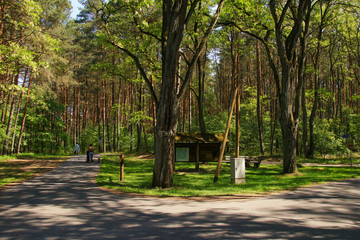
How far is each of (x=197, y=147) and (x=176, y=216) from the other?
402 inches

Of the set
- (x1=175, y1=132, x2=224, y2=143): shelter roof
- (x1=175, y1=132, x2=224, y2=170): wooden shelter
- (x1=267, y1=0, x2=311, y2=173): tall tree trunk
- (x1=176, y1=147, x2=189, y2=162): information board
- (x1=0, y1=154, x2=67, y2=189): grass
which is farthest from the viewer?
(x1=176, y1=147, x2=189, y2=162): information board

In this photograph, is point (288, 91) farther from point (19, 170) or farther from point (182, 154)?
point (19, 170)

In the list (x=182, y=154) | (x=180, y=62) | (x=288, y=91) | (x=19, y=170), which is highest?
(x=180, y=62)

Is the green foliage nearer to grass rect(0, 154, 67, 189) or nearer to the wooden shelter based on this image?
the wooden shelter

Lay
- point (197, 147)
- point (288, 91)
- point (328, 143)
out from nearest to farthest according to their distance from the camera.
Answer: point (288, 91) < point (197, 147) < point (328, 143)

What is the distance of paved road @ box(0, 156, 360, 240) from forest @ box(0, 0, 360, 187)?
11.6 feet

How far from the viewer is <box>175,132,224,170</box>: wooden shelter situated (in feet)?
52.8

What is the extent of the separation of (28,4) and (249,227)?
13.3 m

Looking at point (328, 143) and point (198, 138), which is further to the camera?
point (328, 143)

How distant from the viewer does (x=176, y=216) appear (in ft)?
20.2

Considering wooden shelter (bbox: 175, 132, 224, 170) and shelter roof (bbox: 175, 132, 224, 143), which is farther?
wooden shelter (bbox: 175, 132, 224, 170)

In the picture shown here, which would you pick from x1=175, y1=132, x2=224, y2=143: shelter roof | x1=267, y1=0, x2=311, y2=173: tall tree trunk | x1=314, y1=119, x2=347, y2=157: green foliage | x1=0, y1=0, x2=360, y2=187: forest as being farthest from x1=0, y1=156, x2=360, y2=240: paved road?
x1=314, y1=119, x2=347, y2=157: green foliage

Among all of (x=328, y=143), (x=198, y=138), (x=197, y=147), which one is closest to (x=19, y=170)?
(x=197, y=147)

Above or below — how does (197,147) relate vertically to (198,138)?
below
